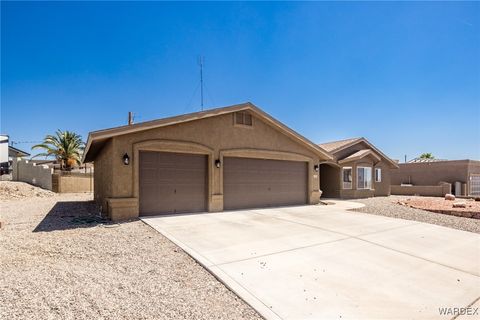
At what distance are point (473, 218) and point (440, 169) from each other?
778 inches

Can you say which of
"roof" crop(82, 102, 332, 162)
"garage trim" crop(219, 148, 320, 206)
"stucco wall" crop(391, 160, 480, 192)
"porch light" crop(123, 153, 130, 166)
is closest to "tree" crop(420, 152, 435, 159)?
"stucco wall" crop(391, 160, 480, 192)

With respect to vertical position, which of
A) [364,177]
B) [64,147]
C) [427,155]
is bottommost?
[364,177]

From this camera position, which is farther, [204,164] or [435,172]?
[435,172]

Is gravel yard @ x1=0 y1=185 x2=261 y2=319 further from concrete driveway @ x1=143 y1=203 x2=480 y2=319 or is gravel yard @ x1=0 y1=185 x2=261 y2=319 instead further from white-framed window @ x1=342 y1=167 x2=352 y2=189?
white-framed window @ x1=342 y1=167 x2=352 y2=189

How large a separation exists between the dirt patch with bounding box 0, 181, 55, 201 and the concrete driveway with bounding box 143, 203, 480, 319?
53.1ft

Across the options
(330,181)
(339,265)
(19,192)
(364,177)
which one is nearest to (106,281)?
(339,265)

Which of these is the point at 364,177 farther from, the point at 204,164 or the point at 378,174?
the point at 204,164

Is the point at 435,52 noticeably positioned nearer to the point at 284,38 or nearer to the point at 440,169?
the point at 284,38

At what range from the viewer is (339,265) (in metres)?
5.04

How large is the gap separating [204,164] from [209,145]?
88 cm

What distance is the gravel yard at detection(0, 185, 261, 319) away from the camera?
10.9 feet

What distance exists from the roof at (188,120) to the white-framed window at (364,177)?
691cm

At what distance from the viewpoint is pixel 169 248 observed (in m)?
6.07

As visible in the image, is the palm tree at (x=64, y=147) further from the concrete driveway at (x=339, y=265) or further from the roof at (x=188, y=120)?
the concrete driveway at (x=339, y=265)
